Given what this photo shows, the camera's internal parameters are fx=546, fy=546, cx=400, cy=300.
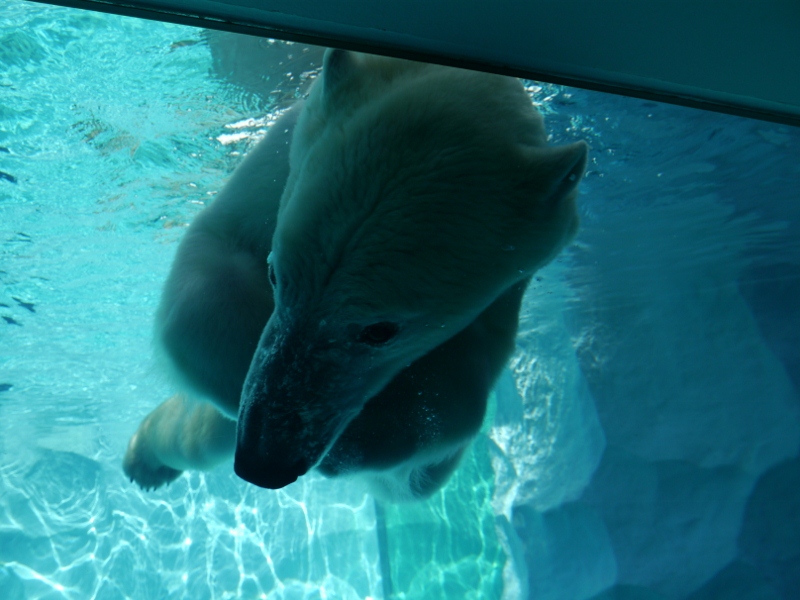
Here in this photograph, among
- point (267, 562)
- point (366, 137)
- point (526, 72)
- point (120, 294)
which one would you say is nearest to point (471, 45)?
point (526, 72)

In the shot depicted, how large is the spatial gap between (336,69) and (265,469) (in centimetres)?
97

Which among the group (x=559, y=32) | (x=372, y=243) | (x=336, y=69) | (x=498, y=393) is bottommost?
(x=498, y=393)

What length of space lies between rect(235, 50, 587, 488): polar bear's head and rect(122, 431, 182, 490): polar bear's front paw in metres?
2.17

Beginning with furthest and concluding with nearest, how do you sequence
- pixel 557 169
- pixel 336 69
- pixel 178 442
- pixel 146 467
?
pixel 146 467, pixel 178 442, pixel 336 69, pixel 557 169

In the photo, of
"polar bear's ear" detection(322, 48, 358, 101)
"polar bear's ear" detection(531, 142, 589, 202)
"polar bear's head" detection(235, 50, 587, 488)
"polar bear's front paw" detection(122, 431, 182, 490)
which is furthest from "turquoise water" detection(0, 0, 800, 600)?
"polar bear's front paw" detection(122, 431, 182, 490)

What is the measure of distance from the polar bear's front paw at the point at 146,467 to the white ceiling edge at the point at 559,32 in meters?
2.76

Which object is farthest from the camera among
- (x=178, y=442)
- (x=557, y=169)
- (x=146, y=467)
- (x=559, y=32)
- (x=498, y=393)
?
(x=498, y=393)

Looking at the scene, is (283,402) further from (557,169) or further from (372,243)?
(557,169)

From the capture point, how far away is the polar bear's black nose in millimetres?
1243

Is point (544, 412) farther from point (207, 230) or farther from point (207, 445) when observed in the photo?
point (207, 230)

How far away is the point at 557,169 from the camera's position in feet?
3.90

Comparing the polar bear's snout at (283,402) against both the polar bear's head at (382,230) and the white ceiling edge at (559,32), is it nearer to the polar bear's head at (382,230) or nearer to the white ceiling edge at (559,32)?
the polar bear's head at (382,230)

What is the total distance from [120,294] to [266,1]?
18.8 ft

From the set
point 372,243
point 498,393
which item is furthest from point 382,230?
point 498,393
